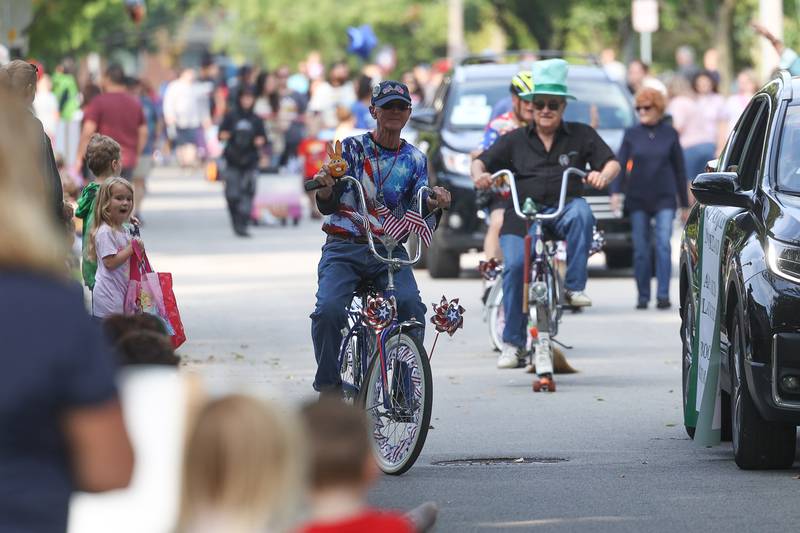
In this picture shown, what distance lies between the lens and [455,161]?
18750 millimetres

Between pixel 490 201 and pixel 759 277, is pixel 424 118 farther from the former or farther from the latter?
pixel 759 277

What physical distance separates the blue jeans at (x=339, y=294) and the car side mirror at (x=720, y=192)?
4.19 ft

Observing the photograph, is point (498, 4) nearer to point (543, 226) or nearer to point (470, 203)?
point (470, 203)

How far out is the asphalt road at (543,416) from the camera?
7.83 meters

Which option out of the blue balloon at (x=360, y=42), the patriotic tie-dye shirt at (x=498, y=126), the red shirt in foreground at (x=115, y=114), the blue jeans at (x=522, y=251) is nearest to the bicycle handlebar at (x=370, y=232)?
the blue jeans at (x=522, y=251)

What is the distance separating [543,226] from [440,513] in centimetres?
459

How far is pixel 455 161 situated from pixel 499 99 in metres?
0.67

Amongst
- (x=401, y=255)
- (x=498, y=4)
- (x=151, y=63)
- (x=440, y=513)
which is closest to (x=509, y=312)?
(x=401, y=255)

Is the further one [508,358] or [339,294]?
[508,358]

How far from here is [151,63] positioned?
13650 cm

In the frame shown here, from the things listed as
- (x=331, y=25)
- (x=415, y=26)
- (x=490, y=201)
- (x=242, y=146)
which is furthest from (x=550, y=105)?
(x=331, y=25)

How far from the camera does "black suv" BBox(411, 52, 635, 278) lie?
61.5ft

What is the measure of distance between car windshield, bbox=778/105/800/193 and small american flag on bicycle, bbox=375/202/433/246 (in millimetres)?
1520

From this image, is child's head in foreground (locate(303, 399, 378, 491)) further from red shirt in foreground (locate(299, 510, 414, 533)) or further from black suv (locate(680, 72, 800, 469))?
black suv (locate(680, 72, 800, 469))
